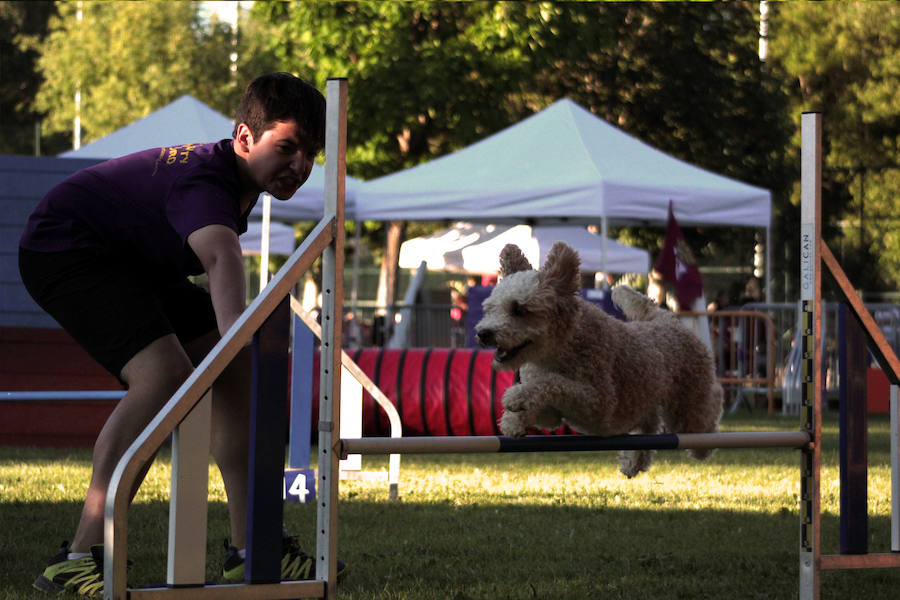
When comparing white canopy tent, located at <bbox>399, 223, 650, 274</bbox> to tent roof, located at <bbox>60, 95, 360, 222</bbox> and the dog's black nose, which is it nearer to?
tent roof, located at <bbox>60, 95, 360, 222</bbox>

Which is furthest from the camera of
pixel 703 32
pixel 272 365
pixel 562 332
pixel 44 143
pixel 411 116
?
pixel 44 143

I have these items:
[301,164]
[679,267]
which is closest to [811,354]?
[301,164]

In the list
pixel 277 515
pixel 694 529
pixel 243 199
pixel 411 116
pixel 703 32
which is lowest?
pixel 694 529

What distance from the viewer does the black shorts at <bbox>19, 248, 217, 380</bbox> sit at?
144 inches

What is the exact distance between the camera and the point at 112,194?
3672mm

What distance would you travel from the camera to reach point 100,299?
3.67 metres

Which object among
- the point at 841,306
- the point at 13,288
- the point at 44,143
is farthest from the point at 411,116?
the point at 44,143

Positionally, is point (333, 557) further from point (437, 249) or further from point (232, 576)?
point (437, 249)

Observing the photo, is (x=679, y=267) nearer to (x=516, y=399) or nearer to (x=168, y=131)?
(x=168, y=131)

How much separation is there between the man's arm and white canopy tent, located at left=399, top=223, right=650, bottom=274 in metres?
15.3

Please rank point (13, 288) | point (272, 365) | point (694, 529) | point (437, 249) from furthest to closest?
point (437, 249)
point (13, 288)
point (694, 529)
point (272, 365)

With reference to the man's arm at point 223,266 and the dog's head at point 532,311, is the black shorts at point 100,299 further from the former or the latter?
the dog's head at point 532,311

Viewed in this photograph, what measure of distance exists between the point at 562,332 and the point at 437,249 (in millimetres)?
16816

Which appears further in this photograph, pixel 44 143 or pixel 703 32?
pixel 44 143
